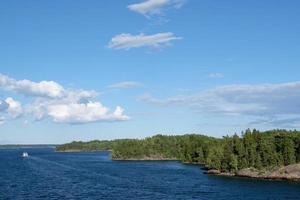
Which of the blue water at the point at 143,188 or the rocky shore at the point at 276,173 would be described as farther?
the rocky shore at the point at 276,173

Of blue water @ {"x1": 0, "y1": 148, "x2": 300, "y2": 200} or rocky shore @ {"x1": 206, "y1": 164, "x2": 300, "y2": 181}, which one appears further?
rocky shore @ {"x1": 206, "y1": 164, "x2": 300, "y2": 181}

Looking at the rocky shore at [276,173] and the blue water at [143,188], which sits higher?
the rocky shore at [276,173]

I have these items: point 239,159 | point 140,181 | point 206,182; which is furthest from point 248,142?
point 140,181

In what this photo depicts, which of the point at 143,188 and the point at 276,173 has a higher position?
the point at 276,173

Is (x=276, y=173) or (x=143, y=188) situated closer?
(x=143, y=188)

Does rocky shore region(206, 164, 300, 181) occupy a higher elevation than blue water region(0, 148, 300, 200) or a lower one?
higher

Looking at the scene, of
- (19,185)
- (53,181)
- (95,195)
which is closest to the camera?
(95,195)

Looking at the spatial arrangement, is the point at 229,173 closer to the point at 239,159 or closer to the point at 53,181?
the point at 239,159

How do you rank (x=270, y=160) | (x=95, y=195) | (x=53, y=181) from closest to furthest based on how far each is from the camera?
1. (x=95, y=195)
2. (x=53, y=181)
3. (x=270, y=160)

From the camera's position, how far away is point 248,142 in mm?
193375

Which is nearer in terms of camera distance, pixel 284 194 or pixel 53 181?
pixel 284 194

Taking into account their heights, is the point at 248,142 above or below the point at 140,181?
above

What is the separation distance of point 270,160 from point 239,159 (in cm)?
1126

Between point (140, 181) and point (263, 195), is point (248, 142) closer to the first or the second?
point (140, 181)
